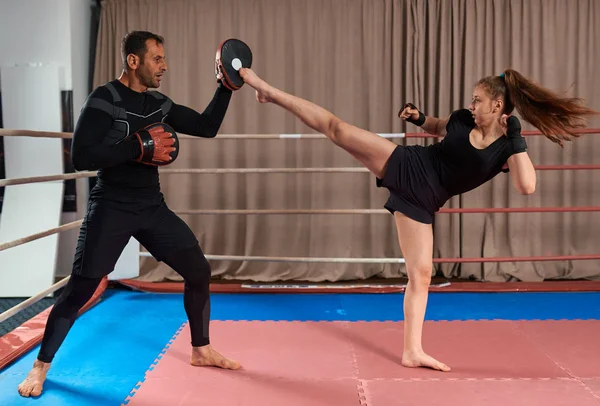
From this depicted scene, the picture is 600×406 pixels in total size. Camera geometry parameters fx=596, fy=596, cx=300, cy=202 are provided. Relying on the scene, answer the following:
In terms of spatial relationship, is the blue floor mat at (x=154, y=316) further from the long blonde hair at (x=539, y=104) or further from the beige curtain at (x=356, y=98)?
the long blonde hair at (x=539, y=104)

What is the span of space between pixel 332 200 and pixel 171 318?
169 centimetres

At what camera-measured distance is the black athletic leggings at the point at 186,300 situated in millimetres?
2344

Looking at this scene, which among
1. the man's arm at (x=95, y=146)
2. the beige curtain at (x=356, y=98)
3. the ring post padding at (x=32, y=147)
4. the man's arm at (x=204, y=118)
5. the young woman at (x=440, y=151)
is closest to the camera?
the man's arm at (x=95, y=146)

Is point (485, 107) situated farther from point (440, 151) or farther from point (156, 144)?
point (156, 144)

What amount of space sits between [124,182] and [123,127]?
0.22 meters

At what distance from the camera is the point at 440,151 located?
2566 mm

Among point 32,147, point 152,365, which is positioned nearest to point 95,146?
point 152,365

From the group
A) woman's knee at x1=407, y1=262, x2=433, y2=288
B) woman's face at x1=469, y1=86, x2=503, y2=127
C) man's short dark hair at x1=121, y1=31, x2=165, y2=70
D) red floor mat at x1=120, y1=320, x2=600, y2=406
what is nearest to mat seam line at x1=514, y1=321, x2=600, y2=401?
red floor mat at x1=120, y1=320, x2=600, y2=406

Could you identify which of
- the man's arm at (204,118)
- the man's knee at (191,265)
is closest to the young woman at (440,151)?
the man's arm at (204,118)

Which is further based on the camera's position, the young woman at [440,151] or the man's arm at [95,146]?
the young woman at [440,151]

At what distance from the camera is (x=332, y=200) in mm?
4664

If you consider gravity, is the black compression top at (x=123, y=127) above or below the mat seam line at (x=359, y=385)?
above

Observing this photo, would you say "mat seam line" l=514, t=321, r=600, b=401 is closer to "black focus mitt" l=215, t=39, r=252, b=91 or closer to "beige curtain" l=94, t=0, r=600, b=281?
"beige curtain" l=94, t=0, r=600, b=281

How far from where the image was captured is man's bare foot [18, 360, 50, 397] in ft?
7.70
